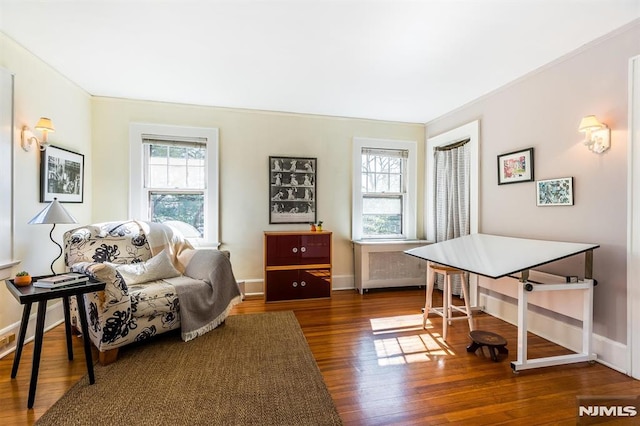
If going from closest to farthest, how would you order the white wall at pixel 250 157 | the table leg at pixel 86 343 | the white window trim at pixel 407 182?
1. the table leg at pixel 86 343
2. the white wall at pixel 250 157
3. the white window trim at pixel 407 182

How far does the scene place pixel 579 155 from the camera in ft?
8.40

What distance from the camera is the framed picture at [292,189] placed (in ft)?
13.8

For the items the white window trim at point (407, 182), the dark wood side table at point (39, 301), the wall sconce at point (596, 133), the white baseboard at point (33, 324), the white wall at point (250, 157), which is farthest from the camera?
the white window trim at point (407, 182)

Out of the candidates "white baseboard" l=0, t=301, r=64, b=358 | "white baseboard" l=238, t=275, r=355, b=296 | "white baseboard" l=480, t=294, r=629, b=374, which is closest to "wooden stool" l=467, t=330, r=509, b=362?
"white baseboard" l=480, t=294, r=629, b=374

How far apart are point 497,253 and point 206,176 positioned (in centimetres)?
340

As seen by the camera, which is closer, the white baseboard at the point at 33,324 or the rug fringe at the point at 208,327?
the white baseboard at the point at 33,324

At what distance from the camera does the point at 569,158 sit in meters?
2.64

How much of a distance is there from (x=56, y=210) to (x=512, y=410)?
3565mm

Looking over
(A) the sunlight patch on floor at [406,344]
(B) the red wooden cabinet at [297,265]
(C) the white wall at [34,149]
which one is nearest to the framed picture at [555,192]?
(A) the sunlight patch on floor at [406,344]

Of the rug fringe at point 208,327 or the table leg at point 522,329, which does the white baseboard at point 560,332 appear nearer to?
the table leg at point 522,329

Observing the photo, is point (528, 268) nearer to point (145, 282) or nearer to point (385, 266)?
point (385, 266)

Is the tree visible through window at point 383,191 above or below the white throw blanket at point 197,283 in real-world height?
above

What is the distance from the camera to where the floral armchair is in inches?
90.2

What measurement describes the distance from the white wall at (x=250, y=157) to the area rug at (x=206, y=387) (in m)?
1.67
